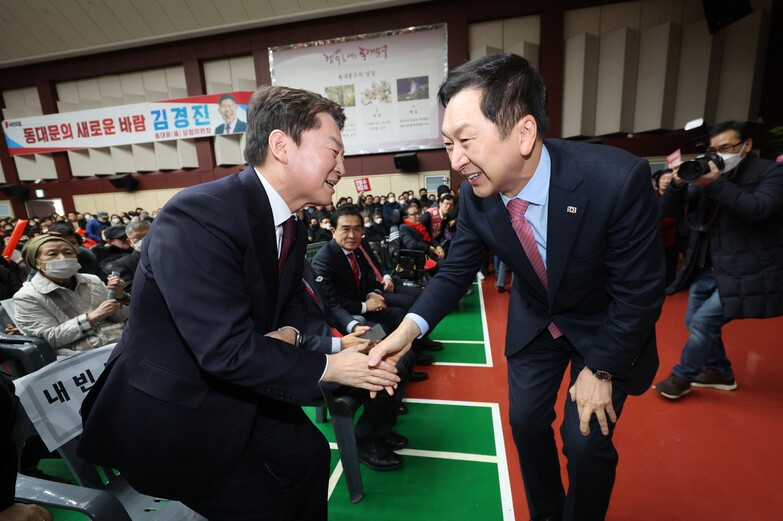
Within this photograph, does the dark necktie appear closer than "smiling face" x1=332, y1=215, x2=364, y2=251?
Yes

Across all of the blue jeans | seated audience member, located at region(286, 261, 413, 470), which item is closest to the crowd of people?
seated audience member, located at region(286, 261, 413, 470)

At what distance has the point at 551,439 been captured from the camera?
4.97ft

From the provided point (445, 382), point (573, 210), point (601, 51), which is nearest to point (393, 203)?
point (601, 51)

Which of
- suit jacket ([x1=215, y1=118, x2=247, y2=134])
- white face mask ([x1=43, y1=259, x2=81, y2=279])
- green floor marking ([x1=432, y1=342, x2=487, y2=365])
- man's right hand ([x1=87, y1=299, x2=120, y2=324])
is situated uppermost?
suit jacket ([x1=215, y1=118, x2=247, y2=134])

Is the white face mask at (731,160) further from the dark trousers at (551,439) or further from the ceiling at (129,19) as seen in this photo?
the ceiling at (129,19)

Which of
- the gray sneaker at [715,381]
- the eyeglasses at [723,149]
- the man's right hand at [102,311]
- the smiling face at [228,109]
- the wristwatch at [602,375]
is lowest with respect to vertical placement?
the gray sneaker at [715,381]

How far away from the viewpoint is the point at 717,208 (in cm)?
235

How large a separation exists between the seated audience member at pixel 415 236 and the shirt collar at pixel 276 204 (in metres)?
3.50

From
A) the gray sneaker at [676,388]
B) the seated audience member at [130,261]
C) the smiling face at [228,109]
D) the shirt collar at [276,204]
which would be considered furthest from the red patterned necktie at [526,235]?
the smiling face at [228,109]

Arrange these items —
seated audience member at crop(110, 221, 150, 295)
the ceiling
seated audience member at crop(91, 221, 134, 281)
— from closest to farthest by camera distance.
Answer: seated audience member at crop(110, 221, 150, 295) < seated audience member at crop(91, 221, 134, 281) < the ceiling

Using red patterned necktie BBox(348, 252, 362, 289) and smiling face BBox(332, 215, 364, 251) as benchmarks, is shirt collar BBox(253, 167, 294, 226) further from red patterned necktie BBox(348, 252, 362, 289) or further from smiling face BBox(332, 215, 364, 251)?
red patterned necktie BBox(348, 252, 362, 289)

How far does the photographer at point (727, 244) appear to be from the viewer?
2.10 metres

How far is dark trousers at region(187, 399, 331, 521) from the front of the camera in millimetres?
1202

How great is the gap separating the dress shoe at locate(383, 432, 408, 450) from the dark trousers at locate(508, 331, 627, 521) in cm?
92
